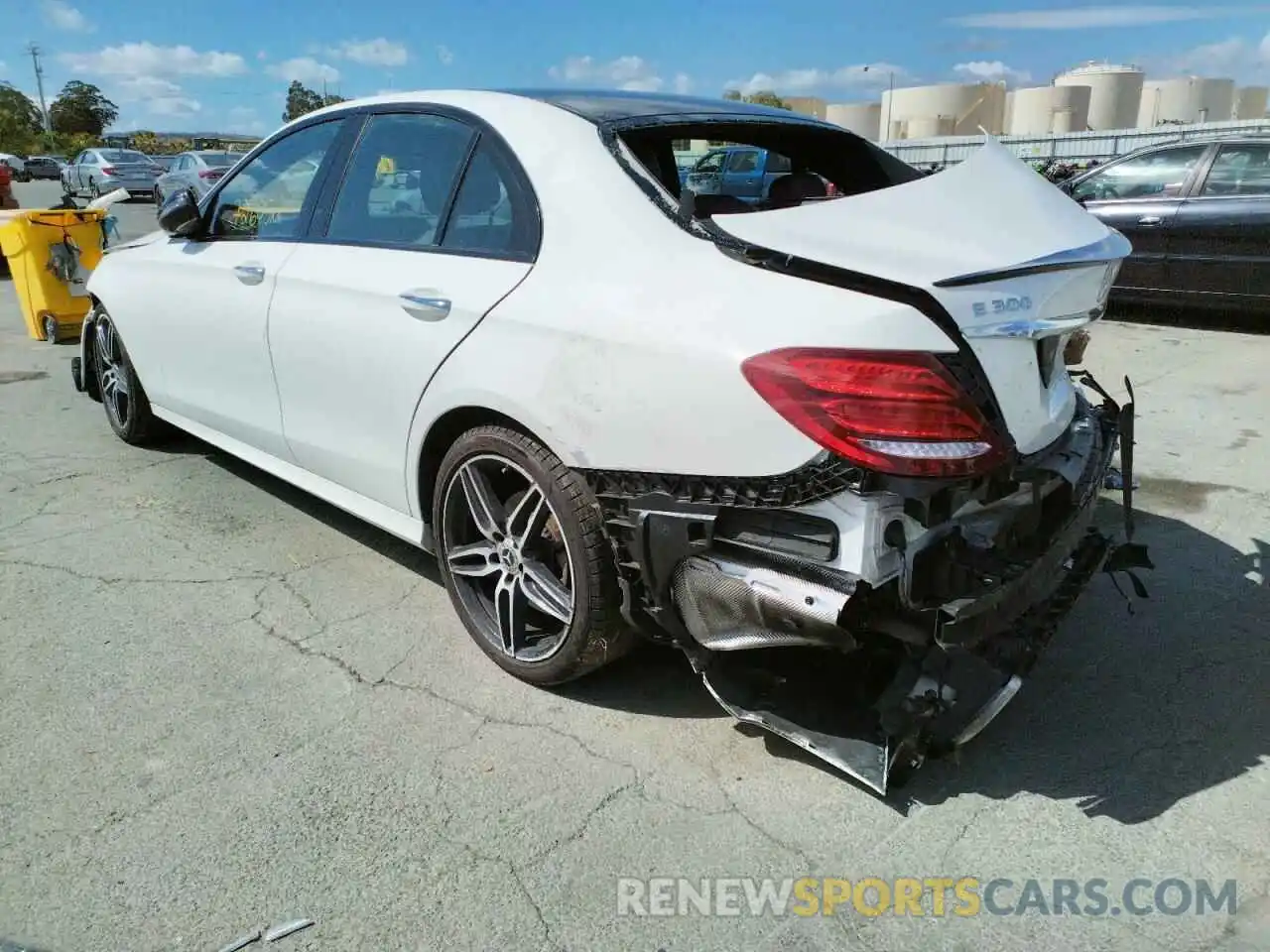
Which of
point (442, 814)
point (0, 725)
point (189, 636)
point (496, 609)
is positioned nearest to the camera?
point (442, 814)

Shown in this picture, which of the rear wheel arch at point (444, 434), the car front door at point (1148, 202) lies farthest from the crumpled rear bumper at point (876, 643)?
the car front door at point (1148, 202)

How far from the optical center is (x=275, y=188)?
3994mm

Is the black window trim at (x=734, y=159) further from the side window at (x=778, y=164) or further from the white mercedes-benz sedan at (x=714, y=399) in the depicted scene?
the white mercedes-benz sedan at (x=714, y=399)

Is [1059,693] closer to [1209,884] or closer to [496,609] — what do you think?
[1209,884]

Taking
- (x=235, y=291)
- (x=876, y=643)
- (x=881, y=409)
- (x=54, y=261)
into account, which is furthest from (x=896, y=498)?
(x=54, y=261)

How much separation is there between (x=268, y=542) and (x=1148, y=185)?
27.5ft

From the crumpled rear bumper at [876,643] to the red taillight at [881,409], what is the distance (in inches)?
10.5

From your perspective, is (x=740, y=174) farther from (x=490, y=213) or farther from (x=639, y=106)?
(x=490, y=213)

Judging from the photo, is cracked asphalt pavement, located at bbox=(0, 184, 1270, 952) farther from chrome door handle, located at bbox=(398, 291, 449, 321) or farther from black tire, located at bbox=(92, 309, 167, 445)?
black tire, located at bbox=(92, 309, 167, 445)

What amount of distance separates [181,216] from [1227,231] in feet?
26.5

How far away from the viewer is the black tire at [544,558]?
265 centimetres

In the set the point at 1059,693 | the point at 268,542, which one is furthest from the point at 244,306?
the point at 1059,693

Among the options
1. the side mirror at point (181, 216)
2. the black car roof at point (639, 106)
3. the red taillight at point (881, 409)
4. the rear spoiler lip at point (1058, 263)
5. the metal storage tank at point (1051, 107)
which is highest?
the metal storage tank at point (1051, 107)

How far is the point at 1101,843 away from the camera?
2.37 metres
